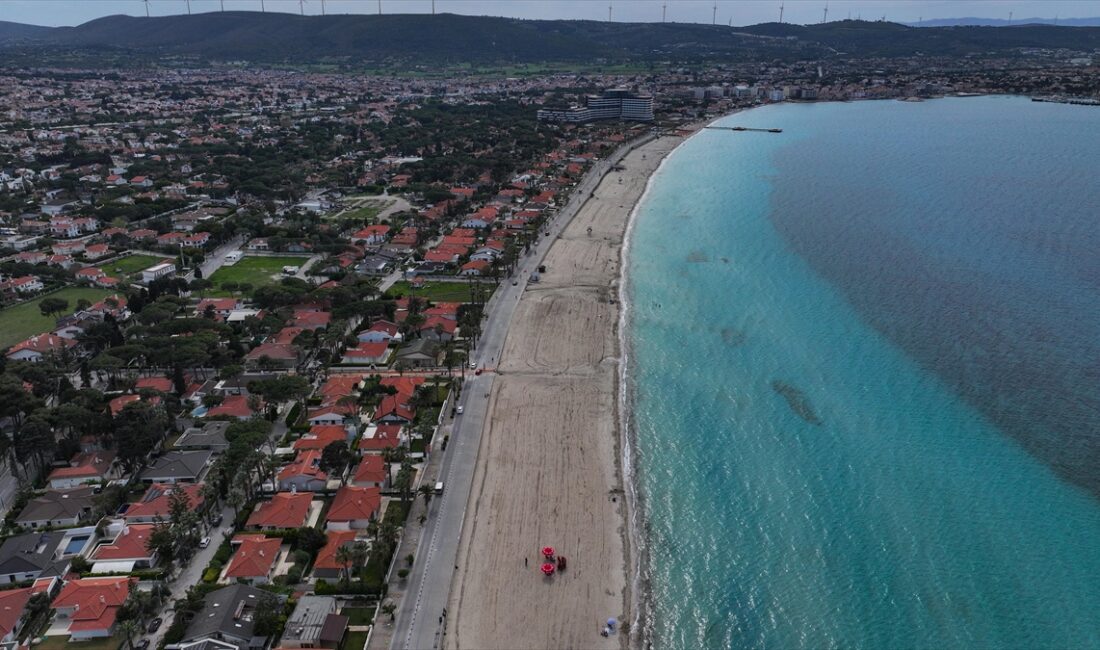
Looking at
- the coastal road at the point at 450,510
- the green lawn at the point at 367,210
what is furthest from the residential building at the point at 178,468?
the green lawn at the point at 367,210

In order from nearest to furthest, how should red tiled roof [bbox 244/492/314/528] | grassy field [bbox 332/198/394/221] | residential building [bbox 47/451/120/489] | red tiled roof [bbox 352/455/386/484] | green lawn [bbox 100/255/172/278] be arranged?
1. red tiled roof [bbox 244/492/314/528]
2. residential building [bbox 47/451/120/489]
3. red tiled roof [bbox 352/455/386/484]
4. green lawn [bbox 100/255/172/278]
5. grassy field [bbox 332/198/394/221]

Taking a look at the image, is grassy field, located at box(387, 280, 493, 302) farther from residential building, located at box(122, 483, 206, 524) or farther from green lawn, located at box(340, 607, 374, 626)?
green lawn, located at box(340, 607, 374, 626)

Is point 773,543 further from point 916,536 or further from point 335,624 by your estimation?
point 335,624

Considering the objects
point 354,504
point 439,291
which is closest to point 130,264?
point 439,291

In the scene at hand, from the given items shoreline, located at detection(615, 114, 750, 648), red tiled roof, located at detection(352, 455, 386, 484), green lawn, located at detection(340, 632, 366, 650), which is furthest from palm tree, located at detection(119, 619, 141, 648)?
shoreline, located at detection(615, 114, 750, 648)

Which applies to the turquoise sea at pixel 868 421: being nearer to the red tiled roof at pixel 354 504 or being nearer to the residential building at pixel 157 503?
the red tiled roof at pixel 354 504

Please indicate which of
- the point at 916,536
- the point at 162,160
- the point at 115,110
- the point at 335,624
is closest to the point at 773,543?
the point at 916,536
